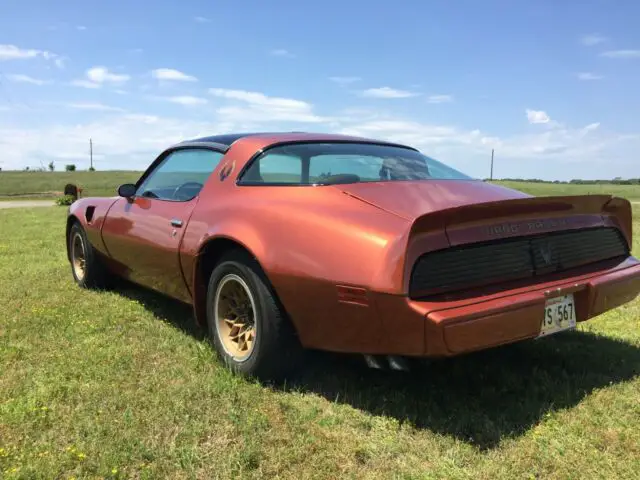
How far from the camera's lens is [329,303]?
251 centimetres

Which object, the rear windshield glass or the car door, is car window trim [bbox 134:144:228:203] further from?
the rear windshield glass

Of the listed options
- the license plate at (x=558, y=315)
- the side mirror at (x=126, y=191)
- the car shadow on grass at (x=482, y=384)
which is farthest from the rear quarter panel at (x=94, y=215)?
the license plate at (x=558, y=315)

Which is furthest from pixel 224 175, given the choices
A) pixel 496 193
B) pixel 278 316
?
pixel 496 193

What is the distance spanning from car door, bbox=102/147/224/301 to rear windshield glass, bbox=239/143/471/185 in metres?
0.44

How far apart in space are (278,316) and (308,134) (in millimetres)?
1444

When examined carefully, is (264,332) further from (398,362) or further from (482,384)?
(482,384)

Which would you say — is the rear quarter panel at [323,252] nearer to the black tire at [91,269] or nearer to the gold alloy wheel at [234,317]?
the gold alloy wheel at [234,317]

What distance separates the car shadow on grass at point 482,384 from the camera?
2.58m

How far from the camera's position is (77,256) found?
5.54 metres

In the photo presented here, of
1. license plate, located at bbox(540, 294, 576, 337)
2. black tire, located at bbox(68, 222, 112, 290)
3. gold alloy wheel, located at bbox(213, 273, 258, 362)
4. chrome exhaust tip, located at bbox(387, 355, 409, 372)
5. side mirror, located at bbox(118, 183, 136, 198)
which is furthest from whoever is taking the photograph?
black tire, located at bbox(68, 222, 112, 290)

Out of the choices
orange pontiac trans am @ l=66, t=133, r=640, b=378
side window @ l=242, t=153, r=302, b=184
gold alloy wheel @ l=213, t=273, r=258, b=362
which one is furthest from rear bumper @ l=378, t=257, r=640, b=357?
side window @ l=242, t=153, r=302, b=184

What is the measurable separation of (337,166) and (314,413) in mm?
1357

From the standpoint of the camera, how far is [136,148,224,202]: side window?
3678 millimetres

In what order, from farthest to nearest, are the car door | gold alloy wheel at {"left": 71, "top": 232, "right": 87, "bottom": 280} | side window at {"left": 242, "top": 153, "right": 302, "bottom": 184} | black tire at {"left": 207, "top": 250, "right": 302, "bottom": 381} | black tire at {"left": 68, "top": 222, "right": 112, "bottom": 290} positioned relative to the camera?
1. gold alloy wheel at {"left": 71, "top": 232, "right": 87, "bottom": 280}
2. black tire at {"left": 68, "top": 222, "right": 112, "bottom": 290}
3. the car door
4. side window at {"left": 242, "top": 153, "right": 302, "bottom": 184}
5. black tire at {"left": 207, "top": 250, "right": 302, "bottom": 381}
